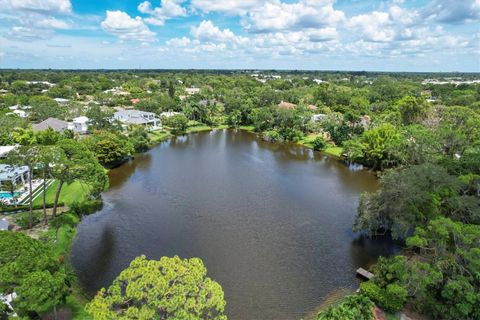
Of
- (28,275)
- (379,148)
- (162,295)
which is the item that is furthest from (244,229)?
(379,148)

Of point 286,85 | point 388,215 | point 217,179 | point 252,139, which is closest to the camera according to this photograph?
point 388,215

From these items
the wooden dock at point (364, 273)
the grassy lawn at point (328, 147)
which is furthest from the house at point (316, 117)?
the wooden dock at point (364, 273)

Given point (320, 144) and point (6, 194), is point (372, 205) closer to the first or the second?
point (320, 144)

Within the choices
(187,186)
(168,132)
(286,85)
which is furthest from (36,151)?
(286,85)

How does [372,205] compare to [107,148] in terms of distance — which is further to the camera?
[107,148]

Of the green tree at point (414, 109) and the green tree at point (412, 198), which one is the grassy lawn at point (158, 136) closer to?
the green tree at point (414, 109)

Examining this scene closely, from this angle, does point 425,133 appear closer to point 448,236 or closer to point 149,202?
point 448,236
